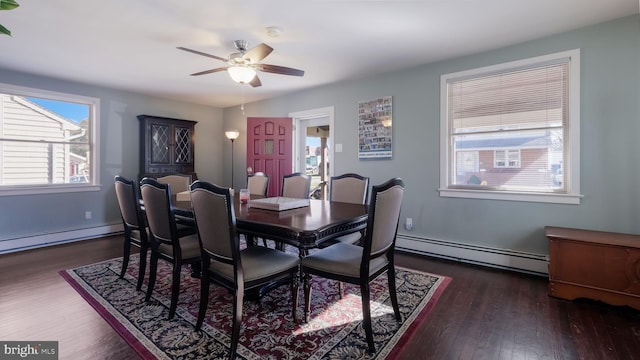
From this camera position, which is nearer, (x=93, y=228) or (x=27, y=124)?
(x=27, y=124)

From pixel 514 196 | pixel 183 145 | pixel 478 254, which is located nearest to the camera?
pixel 514 196

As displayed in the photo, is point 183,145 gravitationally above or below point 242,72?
below

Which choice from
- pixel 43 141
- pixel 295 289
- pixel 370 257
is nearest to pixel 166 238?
pixel 295 289

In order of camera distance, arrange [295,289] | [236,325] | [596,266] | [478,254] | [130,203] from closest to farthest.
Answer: [236,325] → [295,289] → [596,266] → [130,203] → [478,254]

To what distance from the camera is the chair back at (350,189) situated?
301cm

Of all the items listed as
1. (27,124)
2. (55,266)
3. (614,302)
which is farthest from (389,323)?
(27,124)

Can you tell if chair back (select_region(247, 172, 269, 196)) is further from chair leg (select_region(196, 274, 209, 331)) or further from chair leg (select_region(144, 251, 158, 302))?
chair leg (select_region(196, 274, 209, 331))

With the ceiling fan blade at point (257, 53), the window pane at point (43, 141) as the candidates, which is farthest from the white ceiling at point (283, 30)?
the window pane at point (43, 141)

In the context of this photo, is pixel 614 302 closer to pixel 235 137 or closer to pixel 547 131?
pixel 547 131

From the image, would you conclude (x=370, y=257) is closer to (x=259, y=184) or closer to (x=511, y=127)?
(x=259, y=184)

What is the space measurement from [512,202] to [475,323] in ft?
5.17

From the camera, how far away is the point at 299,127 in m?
5.16

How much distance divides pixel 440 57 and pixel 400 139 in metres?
1.05

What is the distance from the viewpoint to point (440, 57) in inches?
135
